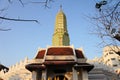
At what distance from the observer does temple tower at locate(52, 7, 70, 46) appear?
5866 centimetres

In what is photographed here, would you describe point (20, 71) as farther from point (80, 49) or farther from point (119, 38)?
point (119, 38)

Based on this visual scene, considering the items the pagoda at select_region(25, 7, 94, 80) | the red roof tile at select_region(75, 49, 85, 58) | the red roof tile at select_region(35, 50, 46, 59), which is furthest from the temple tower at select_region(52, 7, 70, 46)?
the pagoda at select_region(25, 7, 94, 80)

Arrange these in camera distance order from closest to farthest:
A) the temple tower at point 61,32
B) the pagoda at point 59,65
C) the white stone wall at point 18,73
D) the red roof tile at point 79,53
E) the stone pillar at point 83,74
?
the pagoda at point 59,65 < the stone pillar at point 83,74 < the red roof tile at point 79,53 < the white stone wall at point 18,73 < the temple tower at point 61,32

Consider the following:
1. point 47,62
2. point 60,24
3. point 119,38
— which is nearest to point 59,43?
point 60,24

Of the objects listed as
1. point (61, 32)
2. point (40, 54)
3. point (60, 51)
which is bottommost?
point (40, 54)

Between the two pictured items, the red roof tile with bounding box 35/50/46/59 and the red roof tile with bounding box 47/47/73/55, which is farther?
the red roof tile with bounding box 35/50/46/59

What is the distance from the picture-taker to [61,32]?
5991cm

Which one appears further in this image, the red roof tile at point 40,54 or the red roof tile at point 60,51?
the red roof tile at point 40,54

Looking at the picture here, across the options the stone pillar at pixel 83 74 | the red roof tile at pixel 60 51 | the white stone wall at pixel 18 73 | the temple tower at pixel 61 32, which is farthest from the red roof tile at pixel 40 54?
the temple tower at pixel 61 32

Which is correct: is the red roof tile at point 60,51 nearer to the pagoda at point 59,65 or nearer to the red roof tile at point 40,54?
the pagoda at point 59,65

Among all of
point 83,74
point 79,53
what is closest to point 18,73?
point 79,53

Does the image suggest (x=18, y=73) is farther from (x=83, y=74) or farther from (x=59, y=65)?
(x=83, y=74)

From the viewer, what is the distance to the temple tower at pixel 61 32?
58.7 m

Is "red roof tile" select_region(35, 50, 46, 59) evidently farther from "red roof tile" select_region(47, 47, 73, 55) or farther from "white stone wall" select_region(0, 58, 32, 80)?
"white stone wall" select_region(0, 58, 32, 80)
